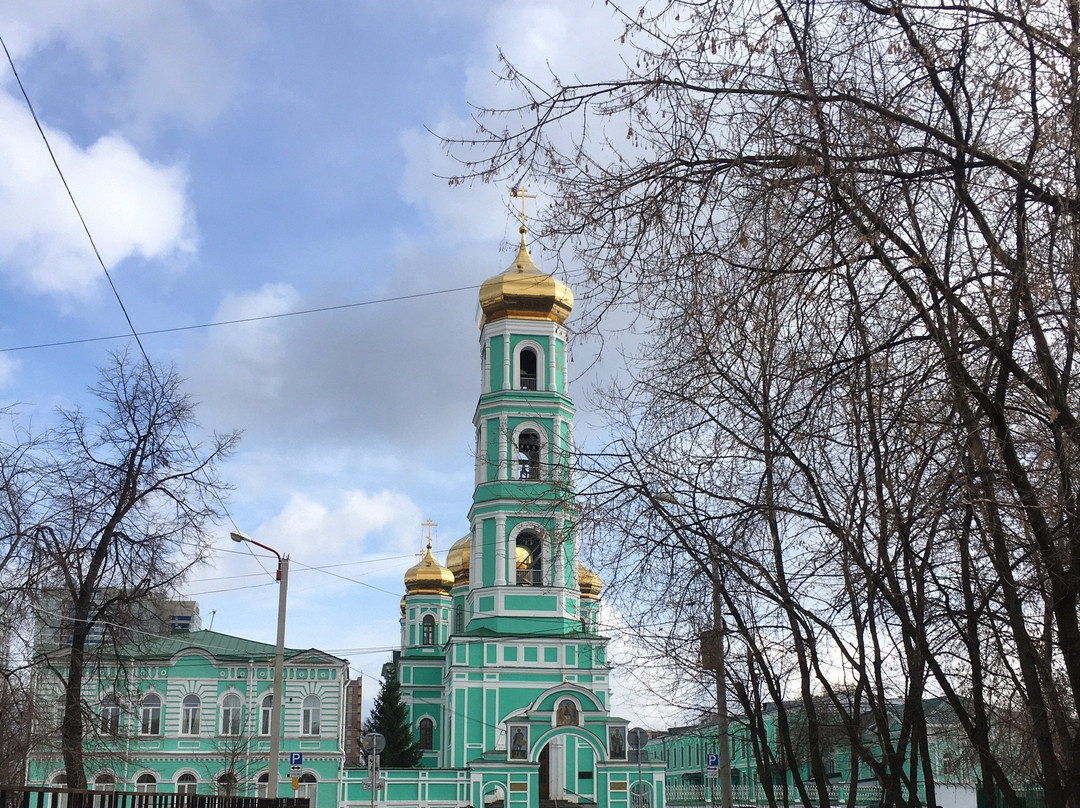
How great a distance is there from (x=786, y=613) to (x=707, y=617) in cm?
98

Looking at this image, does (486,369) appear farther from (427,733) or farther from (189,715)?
(427,733)

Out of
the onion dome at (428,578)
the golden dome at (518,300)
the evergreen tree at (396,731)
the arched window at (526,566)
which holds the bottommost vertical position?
the evergreen tree at (396,731)

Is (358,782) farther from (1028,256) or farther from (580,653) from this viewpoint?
(1028,256)

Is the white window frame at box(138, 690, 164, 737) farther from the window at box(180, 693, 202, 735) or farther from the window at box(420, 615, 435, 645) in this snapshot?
the window at box(420, 615, 435, 645)

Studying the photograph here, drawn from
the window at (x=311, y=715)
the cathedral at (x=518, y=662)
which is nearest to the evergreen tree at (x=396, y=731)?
the cathedral at (x=518, y=662)

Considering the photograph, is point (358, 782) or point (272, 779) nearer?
point (272, 779)

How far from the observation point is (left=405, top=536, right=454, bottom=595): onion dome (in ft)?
236

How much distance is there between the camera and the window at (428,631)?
234ft

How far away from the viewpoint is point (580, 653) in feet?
154

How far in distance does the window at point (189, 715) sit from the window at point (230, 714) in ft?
3.11

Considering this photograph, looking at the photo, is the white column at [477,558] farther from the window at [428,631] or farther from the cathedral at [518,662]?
the window at [428,631]

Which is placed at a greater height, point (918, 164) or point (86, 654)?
point (918, 164)

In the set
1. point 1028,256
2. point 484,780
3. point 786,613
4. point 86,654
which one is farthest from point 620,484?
point 484,780

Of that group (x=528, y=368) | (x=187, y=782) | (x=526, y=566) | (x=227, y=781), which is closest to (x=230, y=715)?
(x=187, y=782)
